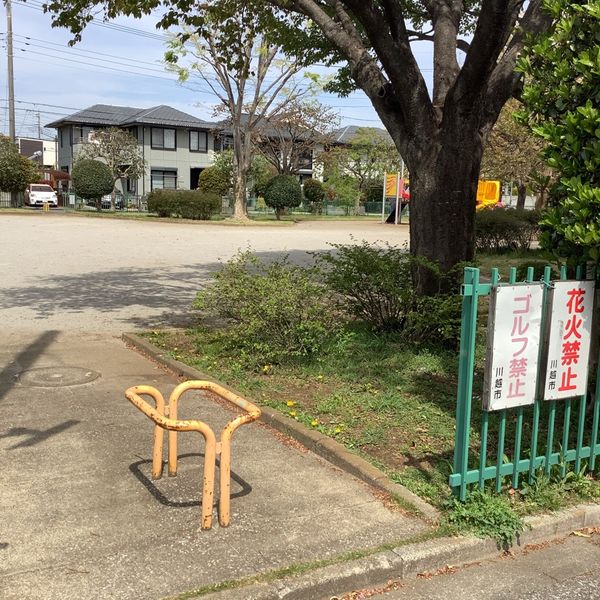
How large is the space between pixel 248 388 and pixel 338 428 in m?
1.19

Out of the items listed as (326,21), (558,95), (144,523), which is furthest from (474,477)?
(326,21)

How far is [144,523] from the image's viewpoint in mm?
3355

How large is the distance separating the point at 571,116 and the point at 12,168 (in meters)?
41.4

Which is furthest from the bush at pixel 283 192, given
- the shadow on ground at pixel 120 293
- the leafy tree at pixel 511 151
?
the shadow on ground at pixel 120 293

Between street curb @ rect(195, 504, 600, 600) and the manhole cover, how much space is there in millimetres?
3613

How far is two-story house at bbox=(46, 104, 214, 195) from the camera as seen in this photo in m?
51.9

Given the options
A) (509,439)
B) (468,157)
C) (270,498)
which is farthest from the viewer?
(468,157)

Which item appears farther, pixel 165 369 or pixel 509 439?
pixel 165 369

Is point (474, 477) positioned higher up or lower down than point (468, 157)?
lower down

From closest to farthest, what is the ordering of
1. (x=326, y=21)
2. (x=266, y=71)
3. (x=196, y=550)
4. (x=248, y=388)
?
(x=196, y=550), (x=248, y=388), (x=326, y=21), (x=266, y=71)

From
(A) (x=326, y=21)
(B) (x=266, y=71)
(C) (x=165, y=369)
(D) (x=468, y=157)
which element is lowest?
(C) (x=165, y=369)

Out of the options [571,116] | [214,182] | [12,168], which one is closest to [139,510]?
[571,116]

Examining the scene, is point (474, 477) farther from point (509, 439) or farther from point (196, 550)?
point (196, 550)

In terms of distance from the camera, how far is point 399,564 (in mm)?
3082
